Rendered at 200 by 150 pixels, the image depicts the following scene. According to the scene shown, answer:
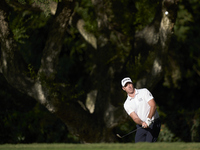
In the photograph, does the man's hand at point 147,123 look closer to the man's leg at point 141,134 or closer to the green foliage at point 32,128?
the man's leg at point 141,134

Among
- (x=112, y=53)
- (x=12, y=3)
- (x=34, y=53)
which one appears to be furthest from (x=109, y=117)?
(x=34, y=53)

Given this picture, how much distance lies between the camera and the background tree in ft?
34.6

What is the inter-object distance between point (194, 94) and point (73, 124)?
11064mm

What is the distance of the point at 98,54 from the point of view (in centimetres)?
1243

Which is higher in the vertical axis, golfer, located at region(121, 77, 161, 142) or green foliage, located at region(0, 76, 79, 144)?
golfer, located at region(121, 77, 161, 142)

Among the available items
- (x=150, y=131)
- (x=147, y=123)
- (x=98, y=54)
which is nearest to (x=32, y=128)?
(x=98, y=54)

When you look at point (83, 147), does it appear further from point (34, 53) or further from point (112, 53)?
point (34, 53)

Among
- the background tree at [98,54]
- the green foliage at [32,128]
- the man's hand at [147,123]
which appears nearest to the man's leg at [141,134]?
the man's hand at [147,123]

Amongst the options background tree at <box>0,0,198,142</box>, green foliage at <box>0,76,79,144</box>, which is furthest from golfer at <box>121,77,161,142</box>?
green foliage at <box>0,76,79,144</box>

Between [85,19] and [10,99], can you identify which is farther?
[10,99]

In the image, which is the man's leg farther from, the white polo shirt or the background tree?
the background tree

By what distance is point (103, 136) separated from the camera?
11875 mm

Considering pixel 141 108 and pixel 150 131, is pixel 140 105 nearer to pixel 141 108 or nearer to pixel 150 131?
pixel 141 108

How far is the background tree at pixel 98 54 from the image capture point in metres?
10.5
